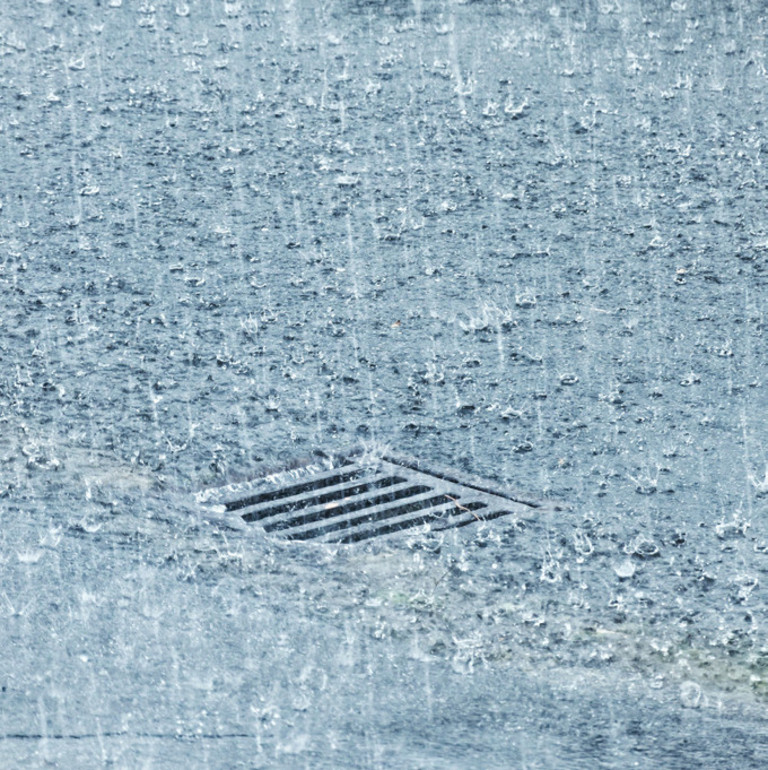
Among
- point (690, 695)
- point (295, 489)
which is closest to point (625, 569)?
point (690, 695)

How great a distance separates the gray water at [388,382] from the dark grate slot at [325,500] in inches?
4.7

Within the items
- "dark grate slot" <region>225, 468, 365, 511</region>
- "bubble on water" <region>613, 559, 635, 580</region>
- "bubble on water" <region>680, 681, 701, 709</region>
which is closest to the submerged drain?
"dark grate slot" <region>225, 468, 365, 511</region>

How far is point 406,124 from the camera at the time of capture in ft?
25.3

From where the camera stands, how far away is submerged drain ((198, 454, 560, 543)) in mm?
4230

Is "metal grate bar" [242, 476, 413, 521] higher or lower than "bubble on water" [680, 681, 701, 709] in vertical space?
higher

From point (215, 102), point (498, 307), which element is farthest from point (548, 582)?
point (215, 102)

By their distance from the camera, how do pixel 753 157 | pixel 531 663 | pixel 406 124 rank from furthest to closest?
1. pixel 406 124
2. pixel 753 157
3. pixel 531 663

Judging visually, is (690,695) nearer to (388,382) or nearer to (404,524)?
(404,524)

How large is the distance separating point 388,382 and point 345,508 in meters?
0.87

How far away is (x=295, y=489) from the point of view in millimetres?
4438

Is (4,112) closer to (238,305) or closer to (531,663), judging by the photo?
(238,305)

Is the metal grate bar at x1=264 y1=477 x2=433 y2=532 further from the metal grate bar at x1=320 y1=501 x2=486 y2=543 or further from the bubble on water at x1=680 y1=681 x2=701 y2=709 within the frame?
the bubble on water at x1=680 y1=681 x2=701 y2=709

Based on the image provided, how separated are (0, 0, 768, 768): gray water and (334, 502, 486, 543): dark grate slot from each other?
0.07 metres

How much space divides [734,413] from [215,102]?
4.24m
